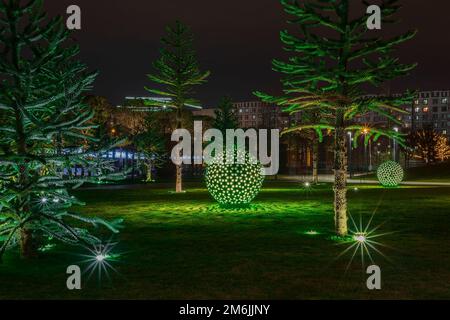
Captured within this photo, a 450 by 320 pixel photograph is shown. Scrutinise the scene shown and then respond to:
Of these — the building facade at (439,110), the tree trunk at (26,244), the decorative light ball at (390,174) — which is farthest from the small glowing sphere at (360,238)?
the building facade at (439,110)

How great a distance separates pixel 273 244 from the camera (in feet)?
36.7

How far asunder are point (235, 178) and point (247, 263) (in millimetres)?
9691

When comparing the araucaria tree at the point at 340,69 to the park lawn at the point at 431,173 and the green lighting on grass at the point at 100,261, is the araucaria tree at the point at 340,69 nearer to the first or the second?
the green lighting on grass at the point at 100,261

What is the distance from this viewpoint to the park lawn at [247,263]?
7.36 meters

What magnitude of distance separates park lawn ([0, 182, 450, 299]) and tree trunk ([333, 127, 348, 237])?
0.49 meters

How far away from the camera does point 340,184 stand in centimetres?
1224

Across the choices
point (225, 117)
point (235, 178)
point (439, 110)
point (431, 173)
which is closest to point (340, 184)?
point (235, 178)

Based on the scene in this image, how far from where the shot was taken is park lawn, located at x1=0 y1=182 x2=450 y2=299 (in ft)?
24.1

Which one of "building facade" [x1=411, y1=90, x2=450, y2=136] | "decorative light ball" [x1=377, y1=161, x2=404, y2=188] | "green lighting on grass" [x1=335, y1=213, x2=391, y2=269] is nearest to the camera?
"green lighting on grass" [x1=335, y1=213, x2=391, y2=269]

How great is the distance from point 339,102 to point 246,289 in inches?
244

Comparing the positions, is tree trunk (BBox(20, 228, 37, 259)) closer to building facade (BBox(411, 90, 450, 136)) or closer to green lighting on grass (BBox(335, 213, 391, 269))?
green lighting on grass (BBox(335, 213, 391, 269))

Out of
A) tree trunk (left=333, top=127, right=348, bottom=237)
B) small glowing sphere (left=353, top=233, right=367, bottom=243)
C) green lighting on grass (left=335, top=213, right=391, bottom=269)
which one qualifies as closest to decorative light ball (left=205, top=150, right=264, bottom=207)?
green lighting on grass (left=335, top=213, right=391, bottom=269)

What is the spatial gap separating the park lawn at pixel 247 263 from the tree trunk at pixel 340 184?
1.62ft

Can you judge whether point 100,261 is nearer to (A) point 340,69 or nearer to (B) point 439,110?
(A) point 340,69
